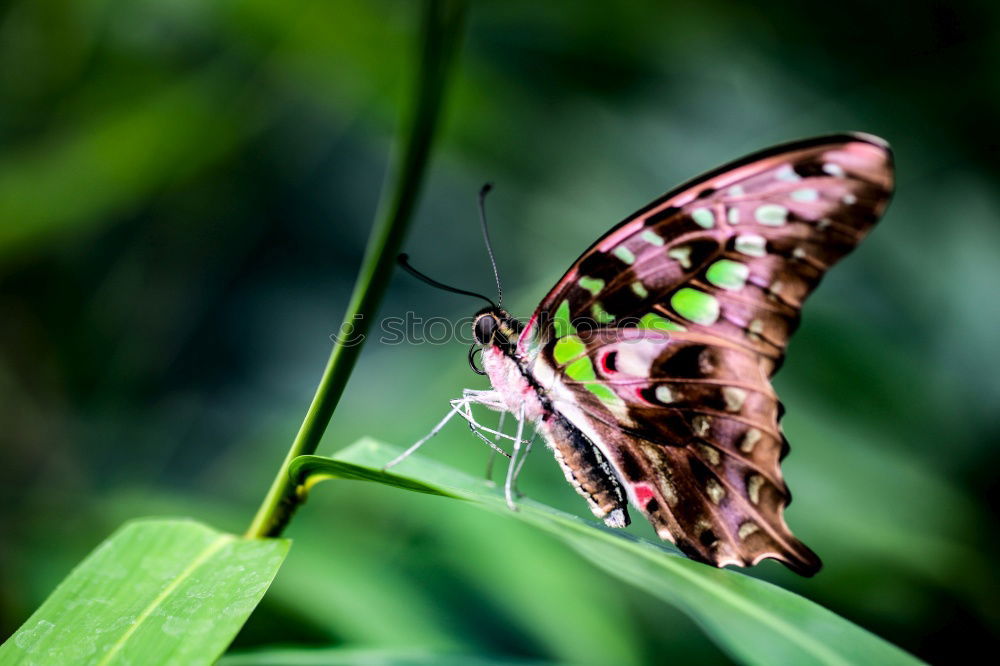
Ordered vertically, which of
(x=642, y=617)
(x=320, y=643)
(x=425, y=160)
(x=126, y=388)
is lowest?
(x=320, y=643)

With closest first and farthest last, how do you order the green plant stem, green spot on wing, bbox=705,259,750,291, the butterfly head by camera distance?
the green plant stem → green spot on wing, bbox=705,259,750,291 → the butterfly head

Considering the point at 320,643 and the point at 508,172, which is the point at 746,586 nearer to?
the point at 320,643

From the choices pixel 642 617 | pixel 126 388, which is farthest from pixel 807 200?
pixel 126 388

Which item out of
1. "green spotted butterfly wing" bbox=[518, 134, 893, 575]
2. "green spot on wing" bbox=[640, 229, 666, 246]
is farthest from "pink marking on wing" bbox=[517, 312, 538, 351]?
"green spot on wing" bbox=[640, 229, 666, 246]

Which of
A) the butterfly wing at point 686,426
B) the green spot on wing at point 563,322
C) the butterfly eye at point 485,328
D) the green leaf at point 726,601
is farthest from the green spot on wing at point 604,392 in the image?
the green leaf at point 726,601

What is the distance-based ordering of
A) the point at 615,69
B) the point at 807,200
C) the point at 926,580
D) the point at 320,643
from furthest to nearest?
1. the point at 615,69
2. the point at 926,580
3. the point at 320,643
4. the point at 807,200

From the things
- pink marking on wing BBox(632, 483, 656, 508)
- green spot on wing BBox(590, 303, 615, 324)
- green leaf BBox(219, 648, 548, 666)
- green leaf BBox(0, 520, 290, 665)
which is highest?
green spot on wing BBox(590, 303, 615, 324)

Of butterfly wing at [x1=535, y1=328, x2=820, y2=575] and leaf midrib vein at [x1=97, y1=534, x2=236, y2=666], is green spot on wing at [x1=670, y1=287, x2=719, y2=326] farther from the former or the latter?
leaf midrib vein at [x1=97, y1=534, x2=236, y2=666]
